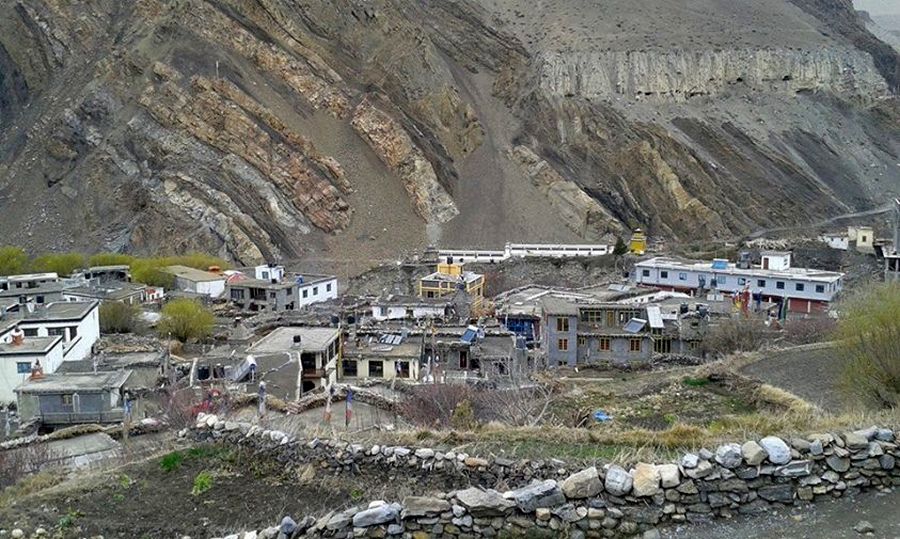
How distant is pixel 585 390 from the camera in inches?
688

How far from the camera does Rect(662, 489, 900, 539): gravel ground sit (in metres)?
5.74

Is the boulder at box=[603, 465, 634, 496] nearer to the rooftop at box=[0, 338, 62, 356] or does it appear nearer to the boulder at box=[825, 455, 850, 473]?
the boulder at box=[825, 455, 850, 473]

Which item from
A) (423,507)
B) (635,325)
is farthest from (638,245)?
(423,507)

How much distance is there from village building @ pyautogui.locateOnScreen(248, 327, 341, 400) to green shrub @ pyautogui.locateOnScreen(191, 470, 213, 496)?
989 centimetres

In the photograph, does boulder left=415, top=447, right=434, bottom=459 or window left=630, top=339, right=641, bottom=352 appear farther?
window left=630, top=339, right=641, bottom=352

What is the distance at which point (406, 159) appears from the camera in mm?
64562

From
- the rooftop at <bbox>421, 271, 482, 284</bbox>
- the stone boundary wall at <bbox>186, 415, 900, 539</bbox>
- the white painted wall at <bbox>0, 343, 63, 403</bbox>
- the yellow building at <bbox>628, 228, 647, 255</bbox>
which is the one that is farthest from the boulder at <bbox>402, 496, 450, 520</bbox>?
the yellow building at <bbox>628, 228, 647, 255</bbox>

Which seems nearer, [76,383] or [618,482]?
[618,482]

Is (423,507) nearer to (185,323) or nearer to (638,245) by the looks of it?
(185,323)

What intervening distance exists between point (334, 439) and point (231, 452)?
1.38 m

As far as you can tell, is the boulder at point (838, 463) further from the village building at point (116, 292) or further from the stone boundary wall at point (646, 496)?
the village building at point (116, 292)

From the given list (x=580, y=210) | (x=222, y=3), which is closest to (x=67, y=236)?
(x=222, y=3)

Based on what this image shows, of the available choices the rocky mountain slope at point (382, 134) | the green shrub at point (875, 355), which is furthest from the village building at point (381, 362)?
the rocky mountain slope at point (382, 134)

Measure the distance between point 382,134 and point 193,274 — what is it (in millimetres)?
24437
